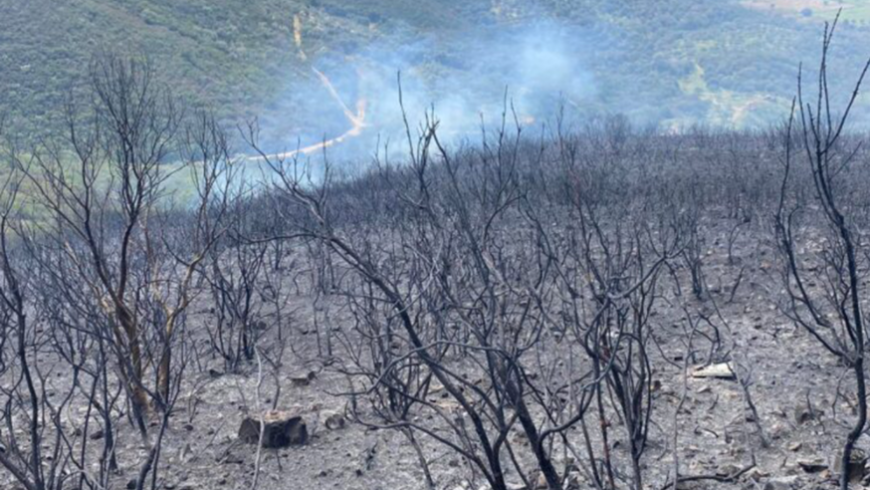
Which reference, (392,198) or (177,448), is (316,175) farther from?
(177,448)

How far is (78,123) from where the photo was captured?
25953mm

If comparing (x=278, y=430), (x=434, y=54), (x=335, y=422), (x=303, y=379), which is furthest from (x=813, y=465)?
(x=434, y=54)

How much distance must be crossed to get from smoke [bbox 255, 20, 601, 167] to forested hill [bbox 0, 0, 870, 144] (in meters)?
0.11

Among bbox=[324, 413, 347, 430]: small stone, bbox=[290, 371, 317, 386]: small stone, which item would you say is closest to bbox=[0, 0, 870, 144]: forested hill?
bbox=[290, 371, 317, 386]: small stone

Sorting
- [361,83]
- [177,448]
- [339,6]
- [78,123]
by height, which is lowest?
[177,448]

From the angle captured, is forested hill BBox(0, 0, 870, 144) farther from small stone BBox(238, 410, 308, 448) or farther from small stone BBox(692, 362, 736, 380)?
small stone BBox(692, 362, 736, 380)

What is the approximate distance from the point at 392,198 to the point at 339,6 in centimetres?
3158

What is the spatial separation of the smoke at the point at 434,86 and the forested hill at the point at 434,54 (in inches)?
4.3

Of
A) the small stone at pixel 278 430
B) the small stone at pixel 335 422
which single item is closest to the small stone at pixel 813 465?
the small stone at pixel 335 422

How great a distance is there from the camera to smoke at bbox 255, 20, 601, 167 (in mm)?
33156

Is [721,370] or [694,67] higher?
[694,67]

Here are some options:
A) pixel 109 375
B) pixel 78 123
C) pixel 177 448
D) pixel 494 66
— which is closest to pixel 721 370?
pixel 177 448

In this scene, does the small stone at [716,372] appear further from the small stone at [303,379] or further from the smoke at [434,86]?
the smoke at [434,86]

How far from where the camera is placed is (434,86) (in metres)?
40.4
